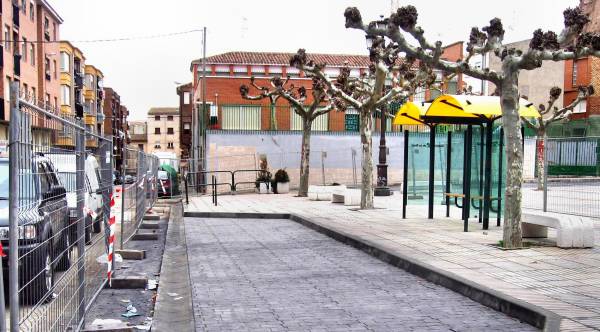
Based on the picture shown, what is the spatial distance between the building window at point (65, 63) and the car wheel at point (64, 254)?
61.0 meters

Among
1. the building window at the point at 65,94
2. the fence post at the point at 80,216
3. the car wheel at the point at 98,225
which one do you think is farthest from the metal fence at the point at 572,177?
the building window at the point at 65,94

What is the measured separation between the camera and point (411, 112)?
15.1m

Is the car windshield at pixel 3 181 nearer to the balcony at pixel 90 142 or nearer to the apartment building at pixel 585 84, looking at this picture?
the balcony at pixel 90 142

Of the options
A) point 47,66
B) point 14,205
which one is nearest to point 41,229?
point 14,205

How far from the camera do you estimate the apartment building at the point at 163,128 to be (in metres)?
124

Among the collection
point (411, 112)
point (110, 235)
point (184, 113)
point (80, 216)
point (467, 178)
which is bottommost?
point (110, 235)

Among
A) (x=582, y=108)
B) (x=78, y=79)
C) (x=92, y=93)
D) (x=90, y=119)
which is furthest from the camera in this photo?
(x=92, y=93)

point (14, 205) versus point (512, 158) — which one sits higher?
point (512, 158)

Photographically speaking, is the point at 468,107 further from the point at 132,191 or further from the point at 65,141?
the point at 65,141

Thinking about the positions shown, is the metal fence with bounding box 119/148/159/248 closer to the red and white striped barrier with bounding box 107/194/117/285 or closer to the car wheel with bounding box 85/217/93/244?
Answer: the red and white striped barrier with bounding box 107/194/117/285

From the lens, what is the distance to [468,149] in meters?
13.0

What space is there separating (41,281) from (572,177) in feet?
39.1

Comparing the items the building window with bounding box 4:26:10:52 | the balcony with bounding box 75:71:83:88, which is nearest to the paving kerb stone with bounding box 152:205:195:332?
the building window with bounding box 4:26:10:52

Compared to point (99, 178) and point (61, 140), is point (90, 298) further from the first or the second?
point (61, 140)
